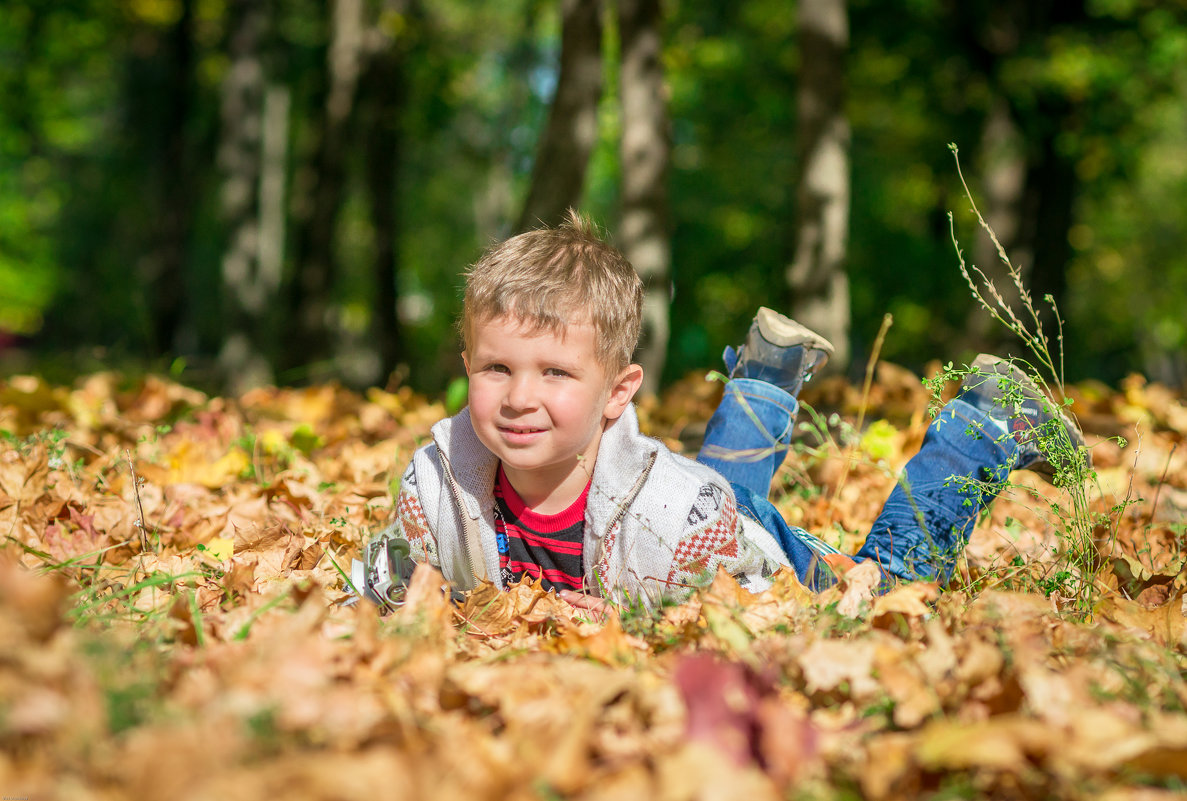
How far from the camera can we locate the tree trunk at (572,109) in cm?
550

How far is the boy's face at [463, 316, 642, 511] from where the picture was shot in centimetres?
208

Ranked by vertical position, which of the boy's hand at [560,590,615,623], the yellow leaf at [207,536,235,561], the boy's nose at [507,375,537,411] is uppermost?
the boy's nose at [507,375,537,411]

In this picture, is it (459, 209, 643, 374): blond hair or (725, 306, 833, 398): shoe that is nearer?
(459, 209, 643, 374): blond hair

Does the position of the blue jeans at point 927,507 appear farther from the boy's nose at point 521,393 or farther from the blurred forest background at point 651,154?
the blurred forest background at point 651,154

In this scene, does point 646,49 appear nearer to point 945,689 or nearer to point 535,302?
point 535,302

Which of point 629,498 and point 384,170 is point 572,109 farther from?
point 384,170

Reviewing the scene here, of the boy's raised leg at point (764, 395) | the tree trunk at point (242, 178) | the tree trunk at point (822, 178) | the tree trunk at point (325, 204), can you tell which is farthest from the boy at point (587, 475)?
the tree trunk at point (242, 178)

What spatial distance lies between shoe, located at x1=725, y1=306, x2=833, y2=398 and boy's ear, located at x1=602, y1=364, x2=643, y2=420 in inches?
22.9

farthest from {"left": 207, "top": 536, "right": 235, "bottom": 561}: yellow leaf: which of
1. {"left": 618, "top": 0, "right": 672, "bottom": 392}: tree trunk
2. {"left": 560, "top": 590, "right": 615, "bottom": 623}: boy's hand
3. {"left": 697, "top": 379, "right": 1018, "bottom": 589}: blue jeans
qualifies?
{"left": 618, "top": 0, "right": 672, "bottom": 392}: tree trunk

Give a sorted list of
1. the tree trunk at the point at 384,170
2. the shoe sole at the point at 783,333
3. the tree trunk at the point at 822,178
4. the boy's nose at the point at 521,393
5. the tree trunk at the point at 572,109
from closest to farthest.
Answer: the boy's nose at the point at 521,393, the shoe sole at the point at 783,333, the tree trunk at the point at 572,109, the tree trunk at the point at 822,178, the tree trunk at the point at 384,170

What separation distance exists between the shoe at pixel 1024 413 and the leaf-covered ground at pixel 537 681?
0.24 m

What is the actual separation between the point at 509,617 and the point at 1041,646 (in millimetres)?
1022

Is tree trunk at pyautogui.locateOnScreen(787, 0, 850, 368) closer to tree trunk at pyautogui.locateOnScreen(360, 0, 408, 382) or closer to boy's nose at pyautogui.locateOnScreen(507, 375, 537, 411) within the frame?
boy's nose at pyautogui.locateOnScreen(507, 375, 537, 411)

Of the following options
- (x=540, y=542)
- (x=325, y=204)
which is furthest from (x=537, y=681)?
(x=325, y=204)
